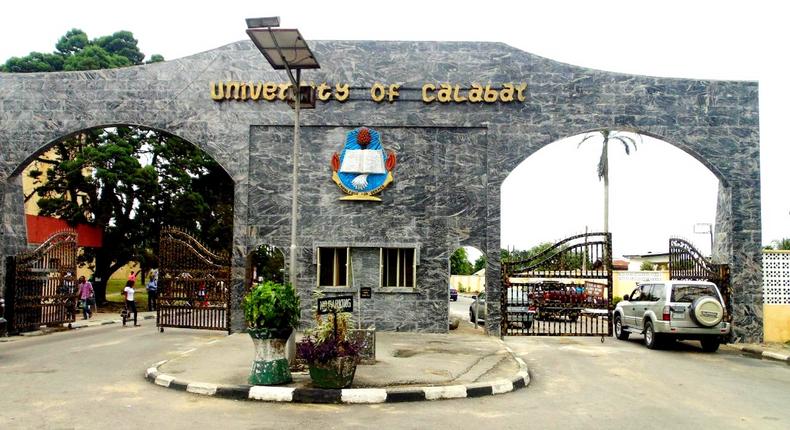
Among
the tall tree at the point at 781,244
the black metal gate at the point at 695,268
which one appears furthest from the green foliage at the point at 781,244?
the black metal gate at the point at 695,268

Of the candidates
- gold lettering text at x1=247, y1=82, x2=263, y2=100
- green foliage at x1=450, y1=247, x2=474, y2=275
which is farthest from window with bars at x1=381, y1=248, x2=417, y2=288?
green foliage at x1=450, y1=247, x2=474, y2=275

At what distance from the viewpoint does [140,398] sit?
28.6 ft

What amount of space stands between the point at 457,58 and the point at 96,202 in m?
17.0

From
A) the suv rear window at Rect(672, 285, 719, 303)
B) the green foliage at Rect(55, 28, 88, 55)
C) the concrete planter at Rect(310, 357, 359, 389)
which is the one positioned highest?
the green foliage at Rect(55, 28, 88, 55)

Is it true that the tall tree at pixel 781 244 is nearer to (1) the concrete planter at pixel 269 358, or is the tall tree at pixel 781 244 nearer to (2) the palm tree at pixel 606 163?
(2) the palm tree at pixel 606 163

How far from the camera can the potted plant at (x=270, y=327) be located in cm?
912

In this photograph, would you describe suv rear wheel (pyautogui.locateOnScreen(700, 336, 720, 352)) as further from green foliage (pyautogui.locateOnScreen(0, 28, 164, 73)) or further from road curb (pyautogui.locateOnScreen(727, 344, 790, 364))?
green foliage (pyautogui.locateOnScreen(0, 28, 164, 73))

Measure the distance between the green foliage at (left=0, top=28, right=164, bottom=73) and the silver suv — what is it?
75.1ft

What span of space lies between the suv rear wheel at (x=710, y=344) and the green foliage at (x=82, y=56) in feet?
79.3

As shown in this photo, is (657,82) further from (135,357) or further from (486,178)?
(135,357)

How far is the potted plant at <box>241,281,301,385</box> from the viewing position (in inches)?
359

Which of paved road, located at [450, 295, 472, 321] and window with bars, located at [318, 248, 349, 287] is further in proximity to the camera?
paved road, located at [450, 295, 472, 321]

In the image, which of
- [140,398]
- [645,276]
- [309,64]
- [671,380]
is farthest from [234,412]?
A: [645,276]

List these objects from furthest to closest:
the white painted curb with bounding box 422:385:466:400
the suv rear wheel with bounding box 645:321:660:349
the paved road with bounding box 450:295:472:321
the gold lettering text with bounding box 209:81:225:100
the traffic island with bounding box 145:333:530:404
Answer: the paved road with bounding box 450:295:472:321 → the gold lettering text with bounding box 209:81:225:100 → the suv rear wheel with bounding box 645:321:660:349 → the white painted curb with bounding box 422:385:466:400 → the traffic island with bounding box 145:333:530:404
